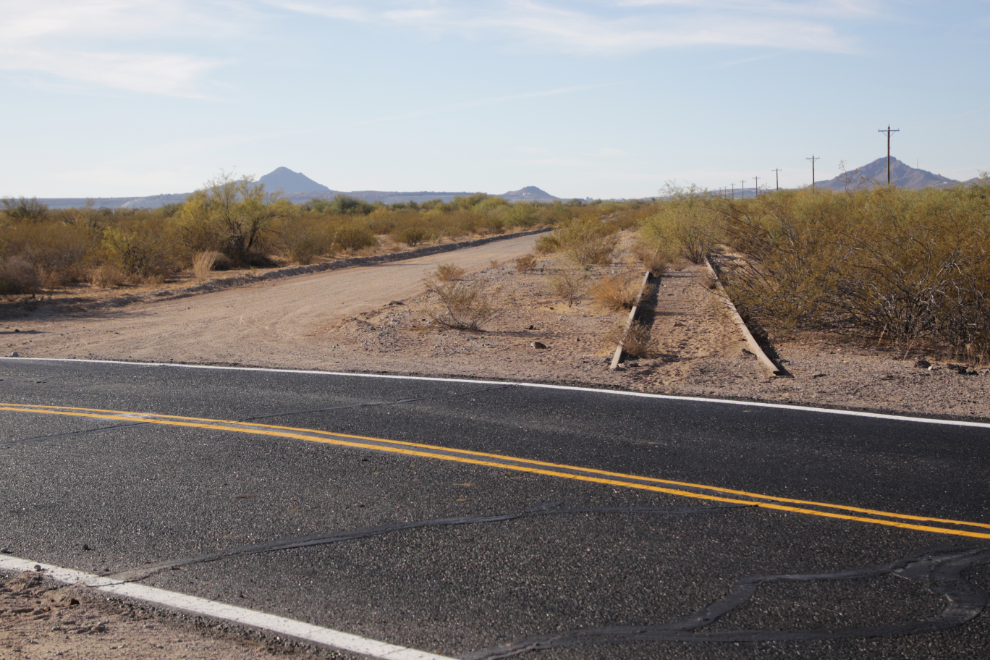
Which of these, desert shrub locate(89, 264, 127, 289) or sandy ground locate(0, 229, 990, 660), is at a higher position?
desert shrub locate(89, 264, 127, 289)

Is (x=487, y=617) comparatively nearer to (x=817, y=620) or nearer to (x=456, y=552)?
(x=456, y=552)

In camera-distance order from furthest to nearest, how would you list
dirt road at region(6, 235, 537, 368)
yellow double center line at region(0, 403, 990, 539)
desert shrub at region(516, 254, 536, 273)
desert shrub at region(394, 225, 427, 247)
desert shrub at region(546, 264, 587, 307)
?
desert shrub at region(394, 225, 427, 247), desert shrub at region(516, 254, 536, 273), desert shrub at region(546, 264, 587, 307), dirt road at region(6, 235, 537, 368), yellow double center line at region(0, 403, 990, 539)

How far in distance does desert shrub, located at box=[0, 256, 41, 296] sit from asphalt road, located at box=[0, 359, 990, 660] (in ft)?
50.0

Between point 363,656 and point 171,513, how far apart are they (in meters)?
2.55

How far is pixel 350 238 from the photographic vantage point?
39250 mm

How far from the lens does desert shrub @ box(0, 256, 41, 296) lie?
2105 centimetres

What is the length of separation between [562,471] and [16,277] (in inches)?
828

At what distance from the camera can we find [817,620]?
150 inches

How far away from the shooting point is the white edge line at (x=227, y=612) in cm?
363

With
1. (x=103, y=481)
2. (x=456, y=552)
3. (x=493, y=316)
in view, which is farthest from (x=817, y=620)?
(x=493, y=316)

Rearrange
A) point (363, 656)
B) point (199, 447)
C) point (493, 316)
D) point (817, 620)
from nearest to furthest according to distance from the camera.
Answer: point (363, 656)
point (817, 620)
point (199, 447)
point (493, 316)

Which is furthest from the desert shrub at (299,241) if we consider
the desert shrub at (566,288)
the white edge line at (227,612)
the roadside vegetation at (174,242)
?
the white edge line at (227,612)

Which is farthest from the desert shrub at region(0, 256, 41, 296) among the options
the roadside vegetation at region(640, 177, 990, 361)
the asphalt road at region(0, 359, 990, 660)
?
the roadside vegetation at region(640, 177, 990, 361)

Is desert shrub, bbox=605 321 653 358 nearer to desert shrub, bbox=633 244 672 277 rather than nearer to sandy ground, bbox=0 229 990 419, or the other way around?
sandy ground, bbox=0 229 990 419
